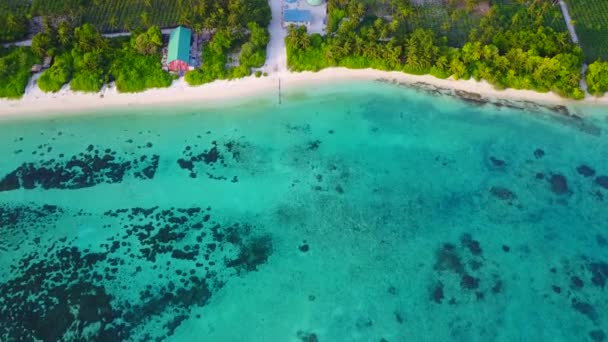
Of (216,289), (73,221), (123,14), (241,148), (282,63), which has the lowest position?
(216,289)

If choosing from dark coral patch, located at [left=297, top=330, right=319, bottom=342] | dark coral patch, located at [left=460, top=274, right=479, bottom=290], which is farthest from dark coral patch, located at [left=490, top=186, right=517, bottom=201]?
dark coral patch, located at [left=297, top=330, right=319, bottom=342]

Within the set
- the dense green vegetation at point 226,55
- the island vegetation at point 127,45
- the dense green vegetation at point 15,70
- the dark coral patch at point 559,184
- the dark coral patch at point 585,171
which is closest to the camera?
the dark coral patch at point 559,184

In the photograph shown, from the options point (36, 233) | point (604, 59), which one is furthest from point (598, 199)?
point (36, 233)

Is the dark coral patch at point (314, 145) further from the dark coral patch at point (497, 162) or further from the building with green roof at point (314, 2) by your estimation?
the building with green roof at point (314, 2)

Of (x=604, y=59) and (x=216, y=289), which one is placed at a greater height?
(x=604, y=59)

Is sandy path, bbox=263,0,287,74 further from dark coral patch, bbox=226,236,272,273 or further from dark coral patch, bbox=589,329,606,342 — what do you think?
dark coral patch, bbox=589,329,606,342

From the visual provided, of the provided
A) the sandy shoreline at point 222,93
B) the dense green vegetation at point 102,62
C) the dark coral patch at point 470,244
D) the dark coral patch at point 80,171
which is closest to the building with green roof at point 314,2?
the sandy shoreline at point 222,93

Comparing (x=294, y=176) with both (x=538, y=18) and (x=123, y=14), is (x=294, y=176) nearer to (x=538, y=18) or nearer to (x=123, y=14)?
(x=123, y=14)
